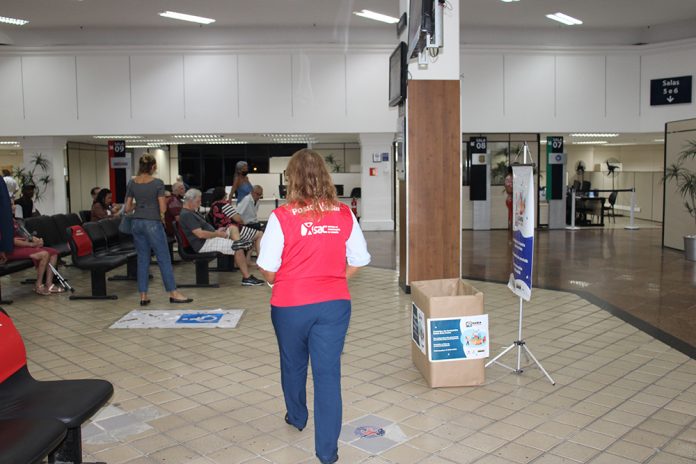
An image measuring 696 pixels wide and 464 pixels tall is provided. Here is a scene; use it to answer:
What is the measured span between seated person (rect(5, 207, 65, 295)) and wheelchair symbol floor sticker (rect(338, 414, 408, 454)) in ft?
17.5

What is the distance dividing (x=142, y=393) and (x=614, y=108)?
13746 mm

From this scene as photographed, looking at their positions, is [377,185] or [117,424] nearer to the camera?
[117,424]

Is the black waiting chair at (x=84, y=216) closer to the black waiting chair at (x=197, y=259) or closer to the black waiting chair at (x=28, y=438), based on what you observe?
the black waiting chair at (x=197, y=259)

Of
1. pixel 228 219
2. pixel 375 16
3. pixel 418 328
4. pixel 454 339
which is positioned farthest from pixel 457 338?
pixel 375 16

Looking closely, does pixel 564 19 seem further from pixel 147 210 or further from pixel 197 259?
Answer: pixel 147 210

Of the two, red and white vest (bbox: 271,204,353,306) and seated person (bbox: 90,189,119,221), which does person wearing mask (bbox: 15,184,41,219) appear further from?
red and white vest (bbox: 271,204,353,306)

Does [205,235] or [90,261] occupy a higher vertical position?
[205,235]

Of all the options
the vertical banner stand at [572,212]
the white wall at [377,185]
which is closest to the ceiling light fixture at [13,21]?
the white wall at [377,185]

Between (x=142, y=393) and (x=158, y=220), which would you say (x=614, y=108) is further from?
(x=142, y=393)

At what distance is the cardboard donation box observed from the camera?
406 centimetres

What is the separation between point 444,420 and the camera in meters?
3.62

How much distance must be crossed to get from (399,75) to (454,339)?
4.06 meters

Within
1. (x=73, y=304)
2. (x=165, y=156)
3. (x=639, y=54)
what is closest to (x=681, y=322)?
(x=73, y=304)

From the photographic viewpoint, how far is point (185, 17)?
12992 mm
